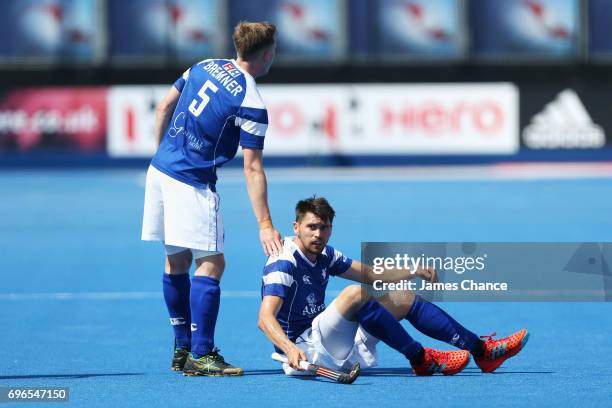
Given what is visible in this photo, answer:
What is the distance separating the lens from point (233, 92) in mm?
6754

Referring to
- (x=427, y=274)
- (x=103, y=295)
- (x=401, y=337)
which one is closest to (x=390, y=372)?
(x=401, y=337)

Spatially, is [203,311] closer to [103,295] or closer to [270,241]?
[270,241]

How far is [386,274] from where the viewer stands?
670cm

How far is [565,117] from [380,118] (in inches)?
129

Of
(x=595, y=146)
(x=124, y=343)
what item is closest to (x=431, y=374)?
(x=124, y=343)

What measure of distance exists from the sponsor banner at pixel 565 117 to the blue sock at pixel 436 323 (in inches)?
691

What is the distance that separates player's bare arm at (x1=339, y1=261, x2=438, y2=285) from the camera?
A: 6621 millimetres

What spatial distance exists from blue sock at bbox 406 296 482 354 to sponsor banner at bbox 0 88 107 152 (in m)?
18.2

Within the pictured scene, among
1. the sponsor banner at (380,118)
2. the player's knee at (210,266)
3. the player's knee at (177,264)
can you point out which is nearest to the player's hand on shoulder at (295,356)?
the player's knee at (210,266)

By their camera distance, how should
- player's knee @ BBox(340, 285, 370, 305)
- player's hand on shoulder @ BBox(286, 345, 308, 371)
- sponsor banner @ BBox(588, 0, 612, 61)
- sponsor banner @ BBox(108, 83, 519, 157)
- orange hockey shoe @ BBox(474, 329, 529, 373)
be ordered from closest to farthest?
1. player's hand on shoulder @ BBox(286, 345, 308, 371)
2. player's knee @ BBox(340, 285, 370, 305)
3. orange hockey shoe @ BBox(474, 329, 529, 373)
4. sponsor banner @ BBox(108, 83, 519, 157)
5. sponsor banner @ BBox(588, 0, 612, 61)

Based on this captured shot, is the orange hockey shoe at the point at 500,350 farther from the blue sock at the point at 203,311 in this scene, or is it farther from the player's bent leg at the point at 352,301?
the blue sock at the point at 203,311

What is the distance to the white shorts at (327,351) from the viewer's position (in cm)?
665

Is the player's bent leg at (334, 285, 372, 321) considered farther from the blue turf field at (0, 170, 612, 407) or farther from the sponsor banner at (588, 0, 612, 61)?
the sponsor banner at (588, 0, 612, 61)

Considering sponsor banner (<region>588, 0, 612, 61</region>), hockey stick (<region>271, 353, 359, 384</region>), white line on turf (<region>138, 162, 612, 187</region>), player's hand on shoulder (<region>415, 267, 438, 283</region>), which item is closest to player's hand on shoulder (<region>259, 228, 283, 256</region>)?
Result: hockey stick (<region>271, 353, 359, 384</region>)
